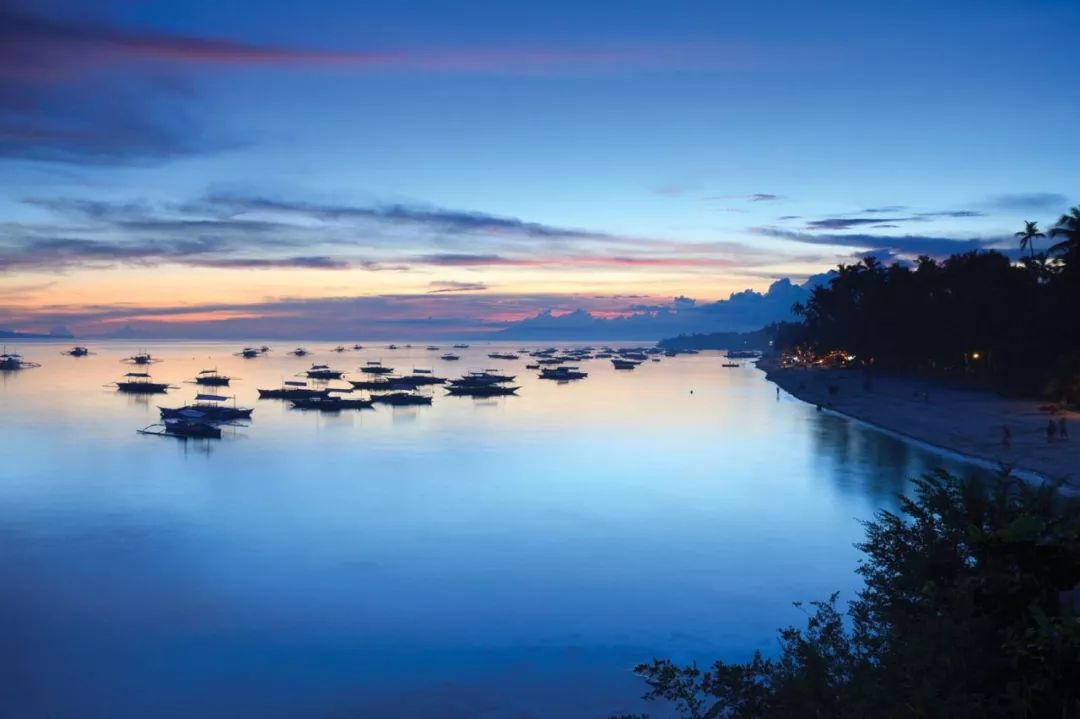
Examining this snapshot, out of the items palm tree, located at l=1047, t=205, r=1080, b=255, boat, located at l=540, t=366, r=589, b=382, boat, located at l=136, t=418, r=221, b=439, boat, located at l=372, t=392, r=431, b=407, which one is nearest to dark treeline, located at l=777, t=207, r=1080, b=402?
palm tree, located at l=1047, t=205, r=1080, b=255

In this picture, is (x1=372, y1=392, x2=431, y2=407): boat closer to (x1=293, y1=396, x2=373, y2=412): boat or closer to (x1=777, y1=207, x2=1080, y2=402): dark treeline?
(x1=293, y1=396, x2=373, y2=412): boat

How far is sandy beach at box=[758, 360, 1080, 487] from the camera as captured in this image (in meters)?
37.7

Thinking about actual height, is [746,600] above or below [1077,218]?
below

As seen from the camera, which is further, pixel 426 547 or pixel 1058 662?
pixel 426 547

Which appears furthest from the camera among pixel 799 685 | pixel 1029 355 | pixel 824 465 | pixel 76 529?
pixel 1029 355

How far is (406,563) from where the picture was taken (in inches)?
1052

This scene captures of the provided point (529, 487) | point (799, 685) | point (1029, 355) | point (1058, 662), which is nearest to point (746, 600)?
point (799, 685)

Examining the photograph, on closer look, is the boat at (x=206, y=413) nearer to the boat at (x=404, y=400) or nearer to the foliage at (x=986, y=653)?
the boat at (x=404, y=400)

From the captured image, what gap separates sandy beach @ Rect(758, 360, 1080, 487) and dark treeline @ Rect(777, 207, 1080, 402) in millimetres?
3135

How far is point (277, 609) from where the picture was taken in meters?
22.2

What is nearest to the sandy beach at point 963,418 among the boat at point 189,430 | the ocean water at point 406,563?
the ocean water at point 406,563

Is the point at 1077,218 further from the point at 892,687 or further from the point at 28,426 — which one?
the point at 28,426

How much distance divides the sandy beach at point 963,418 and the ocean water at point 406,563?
263 cm

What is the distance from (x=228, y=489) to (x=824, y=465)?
108 feet
